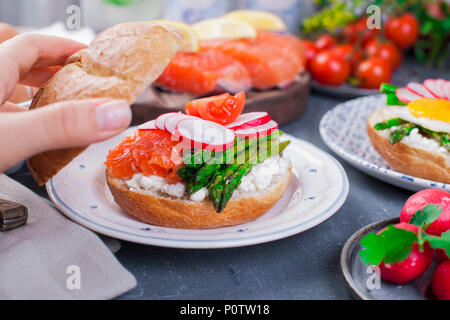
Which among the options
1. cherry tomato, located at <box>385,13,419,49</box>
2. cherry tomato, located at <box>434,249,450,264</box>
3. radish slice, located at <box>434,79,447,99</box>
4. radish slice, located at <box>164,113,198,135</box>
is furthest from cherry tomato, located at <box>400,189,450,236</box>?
cherry tomato, located at <box>385,13,419,49</box>

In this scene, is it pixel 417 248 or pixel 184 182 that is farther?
pixel 184 182

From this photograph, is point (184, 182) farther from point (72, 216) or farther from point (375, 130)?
point (375, 130)

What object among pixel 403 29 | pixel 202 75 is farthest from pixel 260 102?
pixel 403 29

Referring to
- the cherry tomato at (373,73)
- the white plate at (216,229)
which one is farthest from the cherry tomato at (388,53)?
the white plate at (216,229)

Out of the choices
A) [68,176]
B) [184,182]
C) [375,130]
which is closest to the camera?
[184,182]

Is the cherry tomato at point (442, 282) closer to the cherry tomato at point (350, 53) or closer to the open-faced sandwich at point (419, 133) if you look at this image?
the open-faced sandwich at point (419, 133)

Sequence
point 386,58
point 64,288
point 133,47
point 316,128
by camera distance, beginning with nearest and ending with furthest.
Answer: point 64,288 → point 133,47 → point 316,128 → point 386,58

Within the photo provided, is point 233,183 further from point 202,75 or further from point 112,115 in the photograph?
point 202,75

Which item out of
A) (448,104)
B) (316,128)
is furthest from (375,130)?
(316,128)
